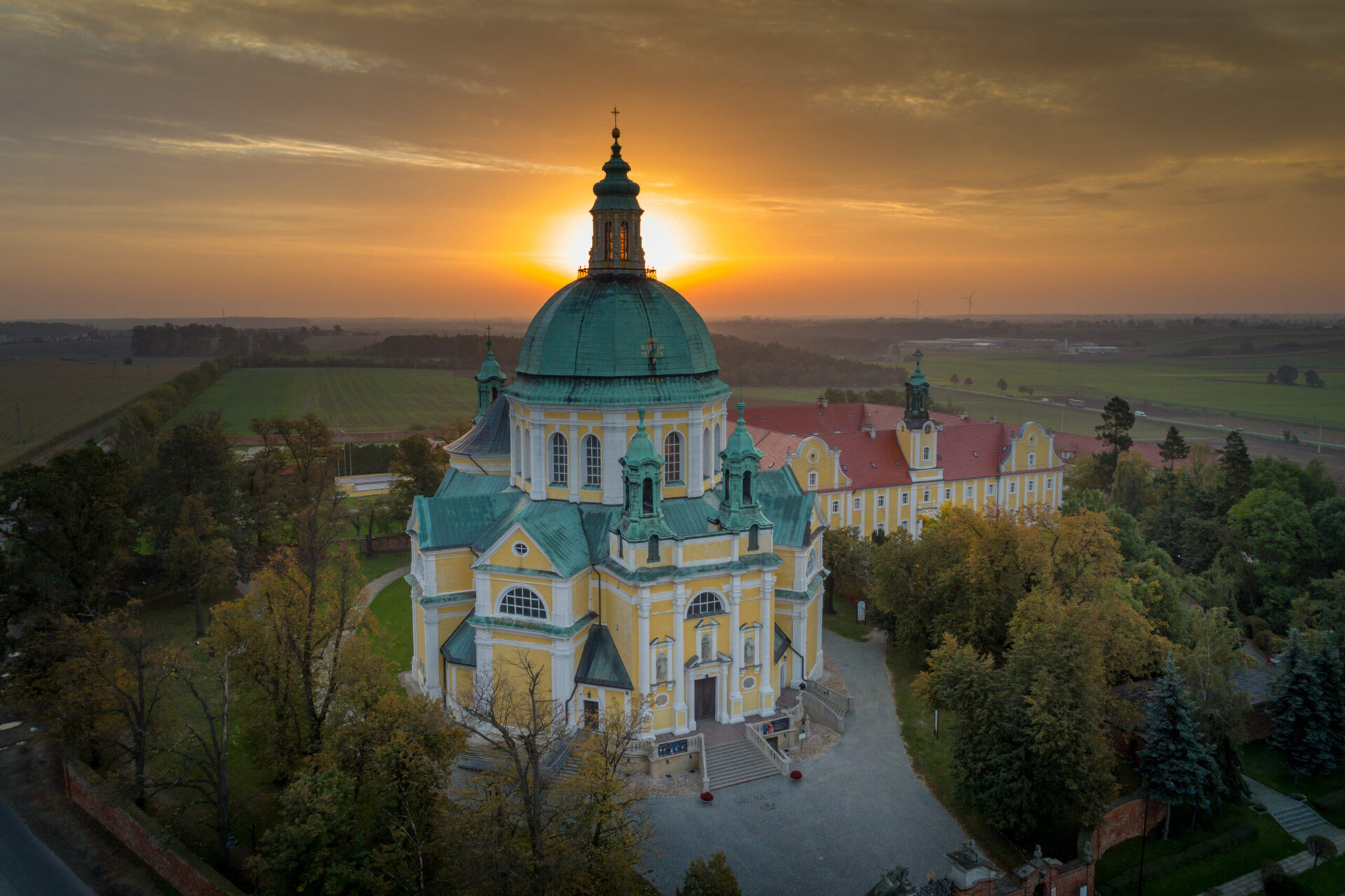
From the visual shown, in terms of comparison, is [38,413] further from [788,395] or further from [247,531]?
[788,395]

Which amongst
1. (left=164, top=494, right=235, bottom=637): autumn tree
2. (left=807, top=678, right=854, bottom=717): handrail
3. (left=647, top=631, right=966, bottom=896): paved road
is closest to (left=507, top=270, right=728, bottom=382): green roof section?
(left=807, top=678, right=854, bottom=717): handrail

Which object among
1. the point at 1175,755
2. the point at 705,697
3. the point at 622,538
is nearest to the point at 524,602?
the point at 622,538

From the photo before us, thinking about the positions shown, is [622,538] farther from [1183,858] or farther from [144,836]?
[1183,858]

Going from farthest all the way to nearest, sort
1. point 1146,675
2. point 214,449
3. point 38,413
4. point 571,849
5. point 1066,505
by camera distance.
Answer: point 38,413 → point 1066,505 → point 214,449 → point 1146,675 → point 571,849

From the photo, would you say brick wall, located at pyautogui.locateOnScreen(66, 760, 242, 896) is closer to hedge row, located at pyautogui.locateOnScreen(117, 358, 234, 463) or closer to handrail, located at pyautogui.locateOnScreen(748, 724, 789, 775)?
handrail, located at pyautogui.locateOnScreen(748, 724, 789, 775)

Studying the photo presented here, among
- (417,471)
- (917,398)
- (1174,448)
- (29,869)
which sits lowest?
(29,869)

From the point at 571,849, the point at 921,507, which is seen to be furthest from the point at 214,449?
the point at 921,507
